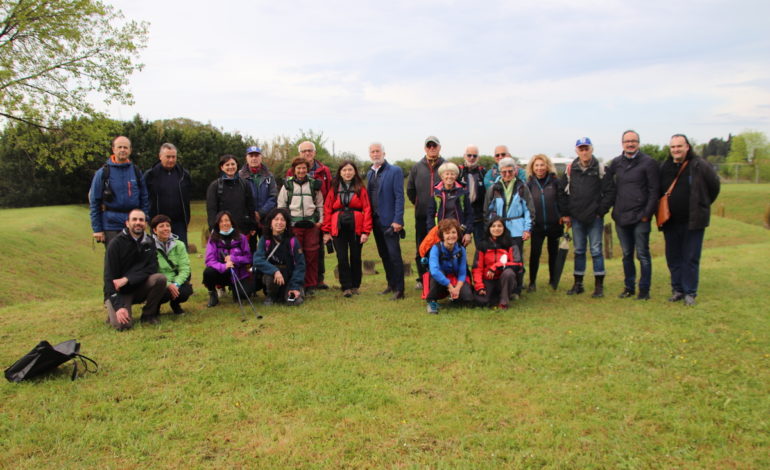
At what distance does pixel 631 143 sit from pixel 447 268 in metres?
3.12

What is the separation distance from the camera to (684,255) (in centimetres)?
714

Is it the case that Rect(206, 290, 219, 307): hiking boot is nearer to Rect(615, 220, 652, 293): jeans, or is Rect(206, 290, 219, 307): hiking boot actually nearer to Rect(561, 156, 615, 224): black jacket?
Rect(561, 156, 615, 224): black jacket

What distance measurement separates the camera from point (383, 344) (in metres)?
5.70

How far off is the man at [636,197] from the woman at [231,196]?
5.41 m

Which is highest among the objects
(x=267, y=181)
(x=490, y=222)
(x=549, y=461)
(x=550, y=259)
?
(x=267, y=181)

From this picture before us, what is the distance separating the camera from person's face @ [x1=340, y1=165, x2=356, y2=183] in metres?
7.73

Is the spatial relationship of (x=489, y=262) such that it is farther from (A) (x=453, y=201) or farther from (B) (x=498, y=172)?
(B) (x=498, y=172)

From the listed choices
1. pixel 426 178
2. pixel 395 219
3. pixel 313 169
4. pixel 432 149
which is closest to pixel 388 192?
pixel 395 219

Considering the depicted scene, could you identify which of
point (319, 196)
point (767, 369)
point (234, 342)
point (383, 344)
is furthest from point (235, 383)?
point (767, 369)

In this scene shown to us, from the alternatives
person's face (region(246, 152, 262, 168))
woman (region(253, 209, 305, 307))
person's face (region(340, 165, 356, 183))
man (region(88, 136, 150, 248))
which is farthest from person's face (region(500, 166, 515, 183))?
man (region(88, 136, 150, 248))

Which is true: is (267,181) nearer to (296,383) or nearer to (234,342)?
(234,342)

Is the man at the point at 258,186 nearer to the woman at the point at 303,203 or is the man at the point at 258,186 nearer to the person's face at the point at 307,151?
the woman at the point at 303,203

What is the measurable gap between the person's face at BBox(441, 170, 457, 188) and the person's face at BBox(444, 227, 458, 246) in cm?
77

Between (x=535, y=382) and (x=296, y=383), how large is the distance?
2.14 meters
